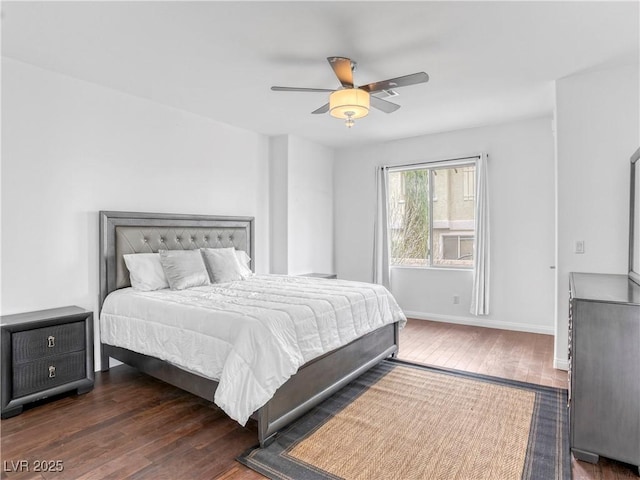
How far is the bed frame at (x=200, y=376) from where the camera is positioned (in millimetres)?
2338

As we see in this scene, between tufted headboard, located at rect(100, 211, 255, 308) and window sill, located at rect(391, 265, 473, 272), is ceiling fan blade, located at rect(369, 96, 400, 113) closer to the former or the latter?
tufted headboard, located at rect(100, 211, 255, 308)

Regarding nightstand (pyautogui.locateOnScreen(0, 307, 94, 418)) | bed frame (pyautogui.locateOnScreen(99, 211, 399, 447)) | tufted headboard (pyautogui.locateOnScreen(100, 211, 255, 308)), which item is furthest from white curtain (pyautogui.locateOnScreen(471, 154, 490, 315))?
nightstand (pyautogui.locateOnScreen(0, 307, 94, 418))

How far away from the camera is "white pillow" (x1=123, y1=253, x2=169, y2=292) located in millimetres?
3363

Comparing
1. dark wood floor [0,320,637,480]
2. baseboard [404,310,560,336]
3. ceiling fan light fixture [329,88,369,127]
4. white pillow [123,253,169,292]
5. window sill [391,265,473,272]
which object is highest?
ceiling fan light fixture [329,88,369,127]

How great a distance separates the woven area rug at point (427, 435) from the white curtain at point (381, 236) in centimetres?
260

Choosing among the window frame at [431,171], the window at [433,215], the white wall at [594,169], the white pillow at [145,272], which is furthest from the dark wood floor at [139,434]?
the window at [433,215]

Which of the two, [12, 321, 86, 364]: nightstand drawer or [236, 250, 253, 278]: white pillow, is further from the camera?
[236, 250, 253, 278]: white pillow

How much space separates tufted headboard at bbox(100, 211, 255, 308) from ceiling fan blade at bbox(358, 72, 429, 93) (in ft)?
7.99

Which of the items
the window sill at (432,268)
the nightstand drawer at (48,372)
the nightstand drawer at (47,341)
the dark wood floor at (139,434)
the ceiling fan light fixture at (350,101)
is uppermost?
the ceiling fan light fixture at (350,101)

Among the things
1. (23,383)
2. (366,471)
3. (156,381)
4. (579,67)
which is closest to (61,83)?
(23,383)

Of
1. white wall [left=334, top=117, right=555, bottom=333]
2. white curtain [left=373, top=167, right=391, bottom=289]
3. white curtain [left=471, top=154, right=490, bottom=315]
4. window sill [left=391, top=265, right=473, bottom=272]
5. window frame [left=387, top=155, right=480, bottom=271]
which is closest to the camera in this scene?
white wall [left=334, top=117, right=555, bottom=333]

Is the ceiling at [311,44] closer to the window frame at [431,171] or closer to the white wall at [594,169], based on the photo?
the white wall at [594,169]

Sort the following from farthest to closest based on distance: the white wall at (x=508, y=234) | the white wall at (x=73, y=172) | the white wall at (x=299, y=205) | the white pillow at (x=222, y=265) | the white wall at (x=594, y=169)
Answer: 1. the white wall at (x=299, y=205)
2. the white wall at (x=508, y=234)
3. the white pillow at (x=222, y=265)
4. the white wall at (x=594, y=169)
5. the white wall at (x=73, y=172)

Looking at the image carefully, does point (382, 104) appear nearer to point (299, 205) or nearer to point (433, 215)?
point (299, 205)
